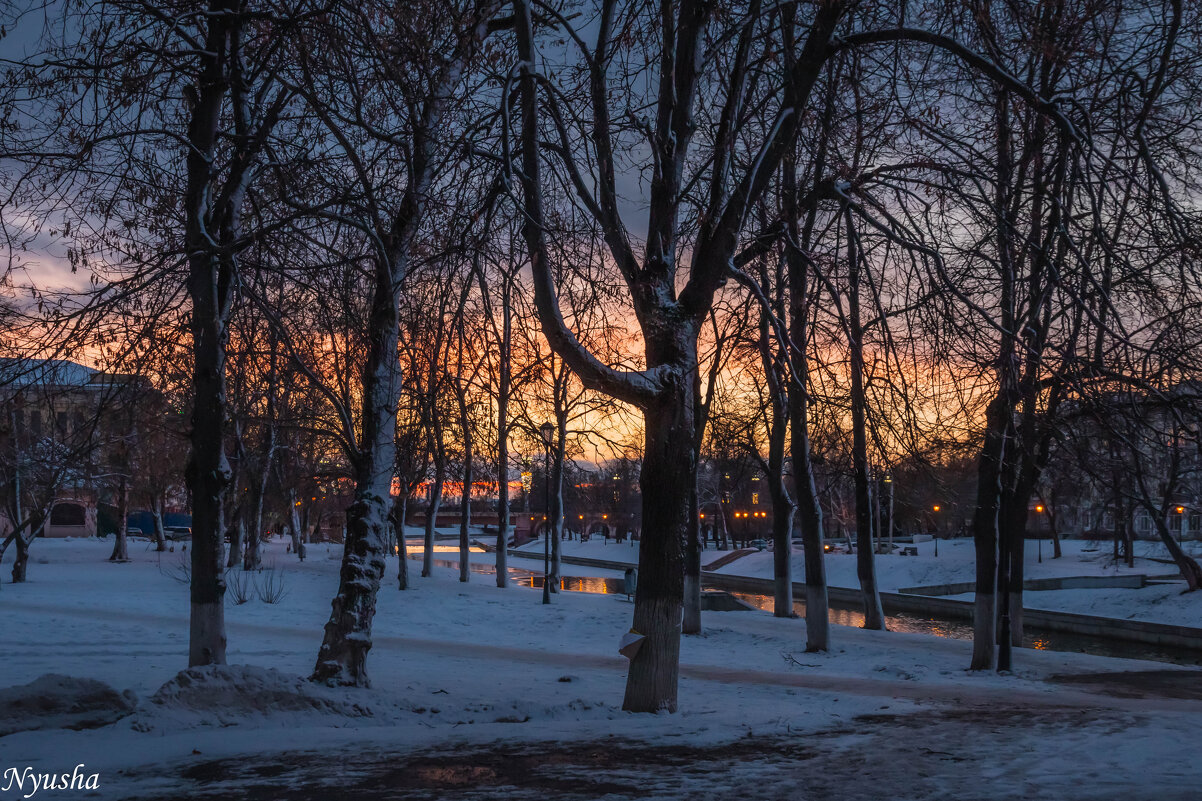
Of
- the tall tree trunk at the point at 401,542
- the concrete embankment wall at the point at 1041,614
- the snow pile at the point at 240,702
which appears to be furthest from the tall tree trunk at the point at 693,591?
the concrete embankment wall at the point at 1041,614

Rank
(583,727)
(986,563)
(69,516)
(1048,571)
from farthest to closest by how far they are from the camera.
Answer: (69,516) < (1048,571) < (986,563) < (583,727)

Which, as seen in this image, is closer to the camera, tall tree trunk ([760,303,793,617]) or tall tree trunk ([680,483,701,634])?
tall tree trunk ([680,483,701,634])

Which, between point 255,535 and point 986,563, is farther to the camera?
point 255,535

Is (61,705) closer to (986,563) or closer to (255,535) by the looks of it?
(986,563)

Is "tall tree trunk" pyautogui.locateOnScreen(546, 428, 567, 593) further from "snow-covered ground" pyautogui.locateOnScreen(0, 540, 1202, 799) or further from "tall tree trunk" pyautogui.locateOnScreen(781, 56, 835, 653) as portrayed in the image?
"snow-covered ground" pyautogui.locateOnScreen(0, 540, 1202, 799)

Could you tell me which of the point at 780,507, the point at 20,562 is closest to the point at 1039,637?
the point at 780,507

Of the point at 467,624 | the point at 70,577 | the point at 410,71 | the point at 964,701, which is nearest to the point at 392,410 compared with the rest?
the point at 410,71

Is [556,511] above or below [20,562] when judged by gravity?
above

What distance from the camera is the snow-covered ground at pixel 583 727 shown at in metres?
5.59
